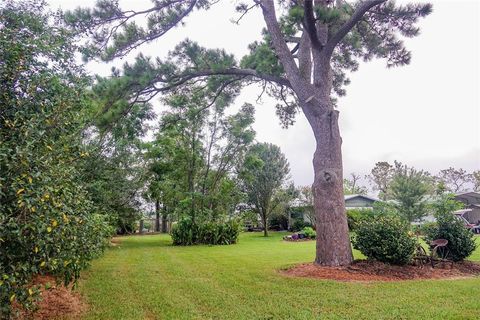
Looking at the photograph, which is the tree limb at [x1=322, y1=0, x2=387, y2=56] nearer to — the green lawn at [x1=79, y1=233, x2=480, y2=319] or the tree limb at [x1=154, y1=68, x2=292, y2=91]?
the tree limb at [x1=154, y1=68, x2=292, y2=91]

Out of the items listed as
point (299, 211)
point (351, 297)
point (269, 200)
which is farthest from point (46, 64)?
point (299, 211)

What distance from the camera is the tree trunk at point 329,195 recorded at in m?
7.20

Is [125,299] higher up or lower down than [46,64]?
lower down

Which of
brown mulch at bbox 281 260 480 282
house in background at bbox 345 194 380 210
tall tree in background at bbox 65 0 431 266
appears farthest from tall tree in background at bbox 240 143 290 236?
brown mulch at bbox 281 260 480 282

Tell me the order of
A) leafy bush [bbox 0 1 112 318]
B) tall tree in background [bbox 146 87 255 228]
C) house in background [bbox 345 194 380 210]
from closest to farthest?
1. leafy bush [bbox 0 1 112 318]
2. tall tree in background [bbox 146 87 255 228]
3. house in background [bbox 345 194 380 210]

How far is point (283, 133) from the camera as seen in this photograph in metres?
12.3

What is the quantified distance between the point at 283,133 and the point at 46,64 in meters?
9.32

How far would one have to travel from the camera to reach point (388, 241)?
6.94 metres

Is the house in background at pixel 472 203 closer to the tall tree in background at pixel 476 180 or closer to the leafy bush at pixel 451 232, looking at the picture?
the tall tree in background at pixel 476 180

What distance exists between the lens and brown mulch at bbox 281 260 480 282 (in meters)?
6.41

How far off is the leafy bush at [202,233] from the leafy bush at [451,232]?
1018 cm

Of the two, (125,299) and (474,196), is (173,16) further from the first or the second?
(474,196)

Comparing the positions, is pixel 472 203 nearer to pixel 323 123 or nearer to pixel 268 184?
pixel 268 184

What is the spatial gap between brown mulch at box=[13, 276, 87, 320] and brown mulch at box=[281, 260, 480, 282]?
3860 millimetres
